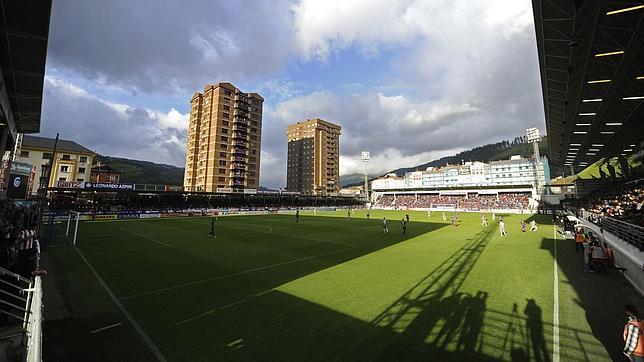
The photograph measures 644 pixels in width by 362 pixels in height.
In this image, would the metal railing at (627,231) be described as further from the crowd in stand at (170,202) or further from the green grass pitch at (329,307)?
the crowd in stand at (170,202)

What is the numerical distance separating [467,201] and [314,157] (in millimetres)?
71809

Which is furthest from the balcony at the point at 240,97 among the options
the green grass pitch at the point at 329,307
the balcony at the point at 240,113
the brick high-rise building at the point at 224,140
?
the green grass pitch at the point at 329,307

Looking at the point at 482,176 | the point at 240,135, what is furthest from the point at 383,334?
the point at 482,176

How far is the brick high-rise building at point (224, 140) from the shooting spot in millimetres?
87375

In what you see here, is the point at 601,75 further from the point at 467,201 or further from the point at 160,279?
the point at 467,201

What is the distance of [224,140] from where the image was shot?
3501 inches

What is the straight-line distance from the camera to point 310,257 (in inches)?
629

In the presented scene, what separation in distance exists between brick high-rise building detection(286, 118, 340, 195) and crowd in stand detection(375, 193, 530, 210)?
36.6 m

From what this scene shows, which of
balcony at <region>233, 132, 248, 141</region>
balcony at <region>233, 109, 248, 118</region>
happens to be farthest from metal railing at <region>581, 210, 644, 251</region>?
balcony at <region>233, 109, 248, 118</region>

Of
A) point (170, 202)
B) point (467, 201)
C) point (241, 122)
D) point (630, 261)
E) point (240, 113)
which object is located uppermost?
point (240, 113)

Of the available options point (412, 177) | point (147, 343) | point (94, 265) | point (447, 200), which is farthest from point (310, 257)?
point (412, 177)

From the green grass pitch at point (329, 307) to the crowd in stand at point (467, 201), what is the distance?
67672 mm

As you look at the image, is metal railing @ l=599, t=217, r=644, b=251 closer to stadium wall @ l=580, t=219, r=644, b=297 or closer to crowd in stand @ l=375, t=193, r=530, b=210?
stadium wall @ l=580, t=219, r=644, b=297

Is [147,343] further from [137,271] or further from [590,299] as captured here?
[590,299]
